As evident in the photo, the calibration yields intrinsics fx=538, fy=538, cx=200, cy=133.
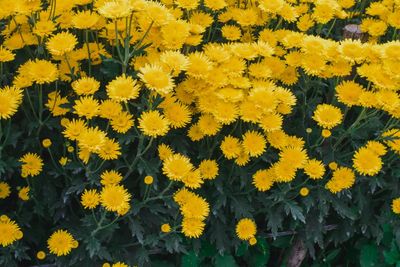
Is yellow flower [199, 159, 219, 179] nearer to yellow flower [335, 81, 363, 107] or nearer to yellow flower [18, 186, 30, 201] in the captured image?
yellow flower [335, 81, 363, 107]

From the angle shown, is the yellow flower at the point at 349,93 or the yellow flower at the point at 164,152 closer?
the yellow flower at the point at 164,152

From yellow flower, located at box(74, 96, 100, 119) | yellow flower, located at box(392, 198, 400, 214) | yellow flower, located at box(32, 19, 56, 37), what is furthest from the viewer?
yellow flower, located at box(392, 198, 400, 214)

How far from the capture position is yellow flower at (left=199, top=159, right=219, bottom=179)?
8.79 ft

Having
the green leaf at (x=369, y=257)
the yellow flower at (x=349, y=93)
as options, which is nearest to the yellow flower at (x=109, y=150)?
the yellow flower at (x=349, y=93)

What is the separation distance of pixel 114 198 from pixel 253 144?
73cm

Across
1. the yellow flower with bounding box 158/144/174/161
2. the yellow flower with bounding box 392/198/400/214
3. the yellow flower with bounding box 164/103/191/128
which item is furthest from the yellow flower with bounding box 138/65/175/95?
the yellow flower with bounding box 392/198/400/214

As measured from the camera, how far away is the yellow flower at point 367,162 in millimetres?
2686

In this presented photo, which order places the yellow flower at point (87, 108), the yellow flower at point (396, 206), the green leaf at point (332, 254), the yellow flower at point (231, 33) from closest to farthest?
the yellow flower at point (87, 108) < the yellow flower at point (396, 206) < the yellow flower at point (231, 33) < the green leaf at point (332, 254)

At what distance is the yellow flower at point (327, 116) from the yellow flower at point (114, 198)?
1037 mm

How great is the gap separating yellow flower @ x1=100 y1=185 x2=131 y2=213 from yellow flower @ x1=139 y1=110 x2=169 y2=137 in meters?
0.30

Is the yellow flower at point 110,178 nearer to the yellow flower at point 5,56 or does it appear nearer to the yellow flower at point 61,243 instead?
the yellow flower at point 61,243

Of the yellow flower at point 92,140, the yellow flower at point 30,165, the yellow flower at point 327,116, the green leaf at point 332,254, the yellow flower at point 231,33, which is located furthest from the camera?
the green leaf at point 332,254

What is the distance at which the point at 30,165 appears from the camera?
2508 mm

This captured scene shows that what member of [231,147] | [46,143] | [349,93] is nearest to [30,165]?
[46,143]
